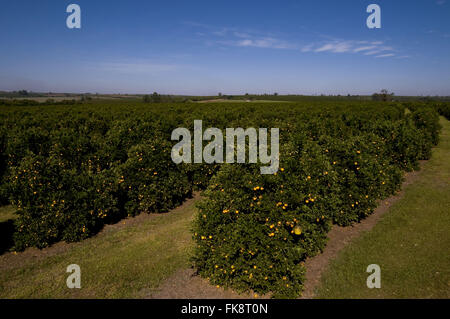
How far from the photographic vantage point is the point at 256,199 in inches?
212

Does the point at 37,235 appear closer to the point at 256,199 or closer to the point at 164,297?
the point at 164,297

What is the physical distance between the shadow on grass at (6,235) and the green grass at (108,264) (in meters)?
0.53

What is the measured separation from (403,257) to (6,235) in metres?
12.0

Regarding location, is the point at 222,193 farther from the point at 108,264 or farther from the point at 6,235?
the point at 6,235

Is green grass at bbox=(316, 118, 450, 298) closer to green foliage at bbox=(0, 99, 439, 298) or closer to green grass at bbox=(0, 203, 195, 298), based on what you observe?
green foliage at bbox=(0, 99, 439, 298)

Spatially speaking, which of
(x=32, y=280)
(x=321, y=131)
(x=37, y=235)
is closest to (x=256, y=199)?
(x=32, y=280)

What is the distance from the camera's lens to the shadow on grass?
24.1 feet

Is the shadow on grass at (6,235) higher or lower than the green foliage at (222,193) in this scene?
lower

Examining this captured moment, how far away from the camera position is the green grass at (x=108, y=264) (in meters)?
5.54

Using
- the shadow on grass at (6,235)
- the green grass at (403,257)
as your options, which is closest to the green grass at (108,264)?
the shadow on grass at (6,235)

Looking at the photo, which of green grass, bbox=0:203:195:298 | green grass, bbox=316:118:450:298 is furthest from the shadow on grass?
green grass, bbox=316:118:450:298

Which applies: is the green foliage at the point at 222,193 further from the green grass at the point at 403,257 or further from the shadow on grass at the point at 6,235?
the green grass at the point at 403,257
